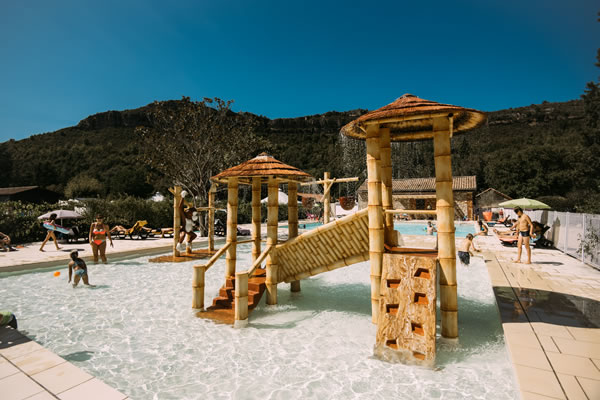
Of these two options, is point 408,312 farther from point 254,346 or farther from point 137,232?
point 137,232

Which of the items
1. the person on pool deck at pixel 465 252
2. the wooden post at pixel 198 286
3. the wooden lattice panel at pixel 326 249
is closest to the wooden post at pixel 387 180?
the wooden lattice panel at pixel 326 249

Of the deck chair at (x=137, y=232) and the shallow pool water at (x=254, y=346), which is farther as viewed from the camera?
the deck chair at (x=137, y=232)

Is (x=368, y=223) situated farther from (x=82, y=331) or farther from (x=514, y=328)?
(x=82, y=331)

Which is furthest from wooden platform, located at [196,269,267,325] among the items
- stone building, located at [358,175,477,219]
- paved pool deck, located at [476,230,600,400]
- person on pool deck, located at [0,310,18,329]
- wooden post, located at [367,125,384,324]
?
stone building, located at [358,175,477,219]

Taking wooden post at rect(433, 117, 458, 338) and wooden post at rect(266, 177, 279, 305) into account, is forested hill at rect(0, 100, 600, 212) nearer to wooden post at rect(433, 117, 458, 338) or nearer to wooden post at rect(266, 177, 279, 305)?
wooden post at rect(266, 177, 279, 305)

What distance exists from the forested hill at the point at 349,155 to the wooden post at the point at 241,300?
753 inches

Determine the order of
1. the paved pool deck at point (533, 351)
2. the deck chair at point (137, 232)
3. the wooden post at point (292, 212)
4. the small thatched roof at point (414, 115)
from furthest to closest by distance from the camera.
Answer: the deck chair at point (137, 232), the wooden post at point (292, 212), the small thatched roof at point (414, 115), the paved pool deck at point (533, 351)

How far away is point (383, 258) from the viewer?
4562 mm

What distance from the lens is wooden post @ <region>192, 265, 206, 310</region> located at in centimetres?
598

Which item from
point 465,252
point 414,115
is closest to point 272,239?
point 414,115

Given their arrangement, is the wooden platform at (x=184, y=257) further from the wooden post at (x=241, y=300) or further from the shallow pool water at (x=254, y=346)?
the wooden post at (x=241, y=300)

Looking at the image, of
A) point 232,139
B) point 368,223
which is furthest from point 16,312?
point 232,139

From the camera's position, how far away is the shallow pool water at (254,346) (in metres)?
3.62

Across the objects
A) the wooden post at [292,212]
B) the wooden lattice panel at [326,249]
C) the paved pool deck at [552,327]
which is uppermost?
the wooden post at [292,212]
